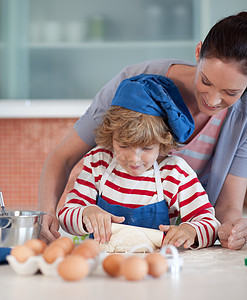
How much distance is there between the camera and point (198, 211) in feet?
3.94

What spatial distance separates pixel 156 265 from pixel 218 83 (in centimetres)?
56

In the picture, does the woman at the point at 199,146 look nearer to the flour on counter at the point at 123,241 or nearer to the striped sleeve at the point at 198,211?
the striped sleeve at the point at 198,211

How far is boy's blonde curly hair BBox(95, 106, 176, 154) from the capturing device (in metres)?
→ 1.17

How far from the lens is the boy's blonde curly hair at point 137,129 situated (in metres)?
1.17

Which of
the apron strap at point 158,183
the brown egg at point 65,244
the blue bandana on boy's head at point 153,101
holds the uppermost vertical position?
the blue bandana on boy's head at point 153,101

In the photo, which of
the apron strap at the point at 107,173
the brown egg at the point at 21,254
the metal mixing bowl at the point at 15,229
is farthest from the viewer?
the apron strap at the point at 107,173

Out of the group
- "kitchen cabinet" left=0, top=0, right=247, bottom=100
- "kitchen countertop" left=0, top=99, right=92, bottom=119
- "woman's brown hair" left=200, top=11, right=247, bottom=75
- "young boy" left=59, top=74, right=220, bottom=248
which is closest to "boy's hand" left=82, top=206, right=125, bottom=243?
"young boy" left=59, top=74, right=220, bottom=248

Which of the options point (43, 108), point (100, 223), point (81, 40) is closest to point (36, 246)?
point (100, 223)

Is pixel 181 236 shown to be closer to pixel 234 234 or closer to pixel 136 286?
pixel 234 234

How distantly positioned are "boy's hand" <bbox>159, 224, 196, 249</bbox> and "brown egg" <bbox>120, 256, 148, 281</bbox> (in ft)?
1.00

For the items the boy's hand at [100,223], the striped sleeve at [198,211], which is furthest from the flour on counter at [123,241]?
the striped sleeve at [198,211]

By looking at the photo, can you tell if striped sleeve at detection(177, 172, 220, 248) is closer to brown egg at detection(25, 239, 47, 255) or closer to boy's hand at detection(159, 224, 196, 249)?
boy's hand at detection(159, 224, 196, 249)

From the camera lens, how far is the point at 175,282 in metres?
0.76

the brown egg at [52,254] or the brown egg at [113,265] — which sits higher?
the brown egg at [52,254]
